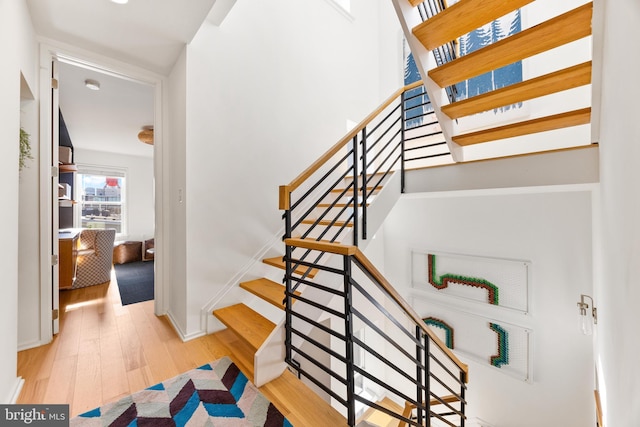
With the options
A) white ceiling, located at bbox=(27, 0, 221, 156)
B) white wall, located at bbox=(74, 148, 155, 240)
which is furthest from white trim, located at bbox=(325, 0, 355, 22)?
white wall, located at bbox=(74, 148, 155, 240)

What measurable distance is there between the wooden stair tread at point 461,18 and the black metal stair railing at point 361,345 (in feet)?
4.40

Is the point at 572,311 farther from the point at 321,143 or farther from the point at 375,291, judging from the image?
the point at 321,143

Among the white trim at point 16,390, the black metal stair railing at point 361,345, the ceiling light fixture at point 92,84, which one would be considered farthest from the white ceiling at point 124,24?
the white trim at point 16,390

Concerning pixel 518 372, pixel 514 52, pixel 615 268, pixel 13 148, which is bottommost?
pixel 518 372

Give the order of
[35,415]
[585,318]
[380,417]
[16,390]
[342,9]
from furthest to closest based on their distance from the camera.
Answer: [380,417] → [342,9] → [585,318] → [16,390] → [35,415]

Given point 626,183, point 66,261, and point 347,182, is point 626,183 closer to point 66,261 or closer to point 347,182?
point 347,182

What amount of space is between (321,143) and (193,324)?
7.67 ft

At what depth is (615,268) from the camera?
3.41 ft

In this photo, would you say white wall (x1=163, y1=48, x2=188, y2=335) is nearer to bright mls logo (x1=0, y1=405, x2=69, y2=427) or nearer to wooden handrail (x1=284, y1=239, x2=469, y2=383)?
bright mls logo (x1=0, y1=405, x2=69, y2=427)

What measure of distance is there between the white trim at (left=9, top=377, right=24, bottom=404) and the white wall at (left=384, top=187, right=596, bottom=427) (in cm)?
401

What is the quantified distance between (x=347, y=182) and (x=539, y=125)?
1.82m

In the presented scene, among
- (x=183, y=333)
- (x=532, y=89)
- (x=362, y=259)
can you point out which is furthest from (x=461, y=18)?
(x=183, y=333)

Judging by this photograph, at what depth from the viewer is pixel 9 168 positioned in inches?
56.5

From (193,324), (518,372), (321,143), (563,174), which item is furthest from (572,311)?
(193,324)
